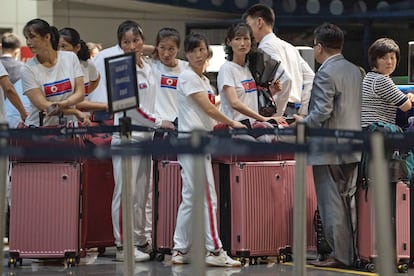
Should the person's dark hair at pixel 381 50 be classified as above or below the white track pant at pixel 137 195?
above

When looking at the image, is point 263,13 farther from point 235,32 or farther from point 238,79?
point 238,79

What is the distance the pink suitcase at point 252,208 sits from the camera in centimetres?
812

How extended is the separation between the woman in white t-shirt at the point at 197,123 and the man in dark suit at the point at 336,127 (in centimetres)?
64

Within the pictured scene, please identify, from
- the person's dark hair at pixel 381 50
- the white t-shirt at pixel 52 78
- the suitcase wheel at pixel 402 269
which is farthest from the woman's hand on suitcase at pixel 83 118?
the suitcase wheel at pixel 402 269

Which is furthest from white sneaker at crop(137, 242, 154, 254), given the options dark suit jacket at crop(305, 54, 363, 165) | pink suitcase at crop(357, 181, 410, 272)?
pink suitcase at crop(357, 181, 410, 272)

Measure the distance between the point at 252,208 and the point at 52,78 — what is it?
183 centimetres

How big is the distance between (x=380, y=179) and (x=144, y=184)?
12.6ft

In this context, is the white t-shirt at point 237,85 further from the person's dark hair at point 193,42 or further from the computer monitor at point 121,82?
the computer monitor at point 121,82

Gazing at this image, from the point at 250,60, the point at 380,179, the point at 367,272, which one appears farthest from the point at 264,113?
the point at 380,179

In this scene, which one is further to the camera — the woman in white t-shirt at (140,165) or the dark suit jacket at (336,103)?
the woman in white t-shirt at (140,165)

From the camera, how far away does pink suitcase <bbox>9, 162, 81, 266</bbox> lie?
26.5 ft

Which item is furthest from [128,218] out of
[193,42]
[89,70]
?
[89,70]

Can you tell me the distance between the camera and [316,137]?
6766 mm

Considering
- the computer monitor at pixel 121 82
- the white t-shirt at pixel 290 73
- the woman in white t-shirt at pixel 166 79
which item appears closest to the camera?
the computer monitor at pixel 121 82
